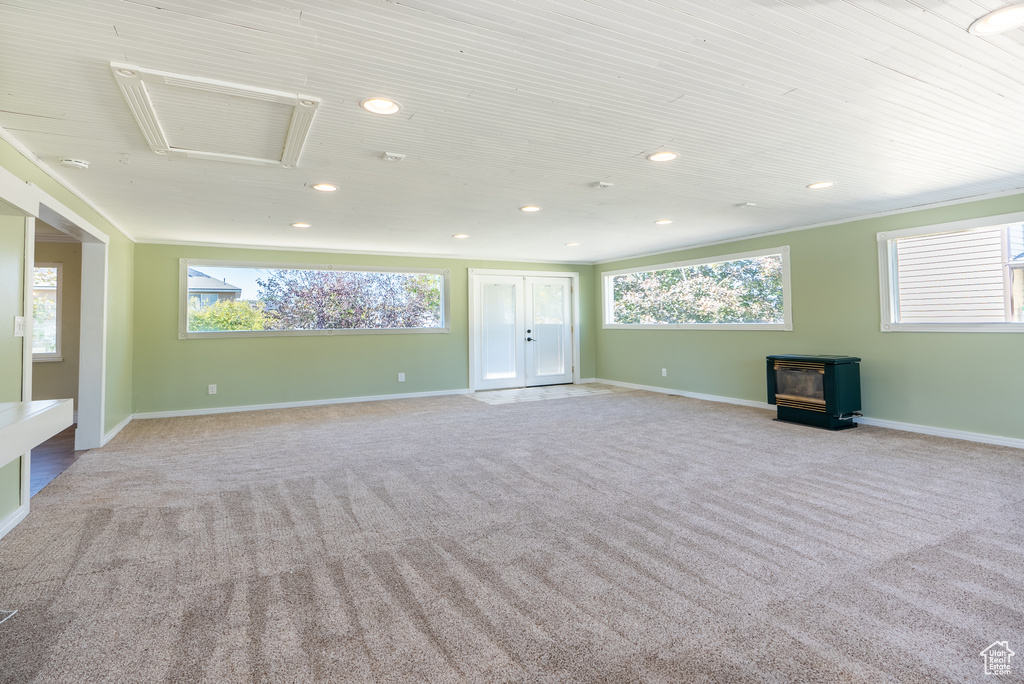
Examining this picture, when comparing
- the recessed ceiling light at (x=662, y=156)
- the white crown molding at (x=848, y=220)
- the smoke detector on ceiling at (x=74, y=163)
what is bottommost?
the smoke detector on ceiling at (x=74, y=163)

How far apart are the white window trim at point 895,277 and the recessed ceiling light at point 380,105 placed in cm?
502

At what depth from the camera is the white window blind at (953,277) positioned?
442cm

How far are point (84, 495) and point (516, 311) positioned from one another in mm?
6089

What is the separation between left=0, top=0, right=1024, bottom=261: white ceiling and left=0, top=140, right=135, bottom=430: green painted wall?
174 millimetres

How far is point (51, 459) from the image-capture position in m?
4.21

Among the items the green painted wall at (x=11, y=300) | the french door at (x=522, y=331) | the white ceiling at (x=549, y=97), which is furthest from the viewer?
the french door at (x=522, y=331)

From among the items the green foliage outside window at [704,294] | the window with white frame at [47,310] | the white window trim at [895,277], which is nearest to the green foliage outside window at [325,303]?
the window with white frame at [47,310]

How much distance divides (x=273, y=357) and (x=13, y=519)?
408 cm

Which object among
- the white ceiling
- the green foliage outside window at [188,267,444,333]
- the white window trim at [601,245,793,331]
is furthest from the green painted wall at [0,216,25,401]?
the white window trim at [601,245,793,331]

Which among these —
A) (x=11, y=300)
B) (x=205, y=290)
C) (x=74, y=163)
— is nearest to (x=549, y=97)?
(x=74, y=163)

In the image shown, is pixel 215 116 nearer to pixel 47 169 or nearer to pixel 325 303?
pixel 47 169

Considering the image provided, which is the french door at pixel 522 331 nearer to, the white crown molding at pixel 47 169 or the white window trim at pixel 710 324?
the white window trim at pixel 710 324

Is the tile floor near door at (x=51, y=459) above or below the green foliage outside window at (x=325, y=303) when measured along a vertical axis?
below

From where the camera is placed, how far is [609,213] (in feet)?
16.5
